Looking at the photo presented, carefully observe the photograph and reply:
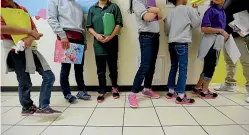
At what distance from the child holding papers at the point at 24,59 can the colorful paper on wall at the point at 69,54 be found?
286 millimetres

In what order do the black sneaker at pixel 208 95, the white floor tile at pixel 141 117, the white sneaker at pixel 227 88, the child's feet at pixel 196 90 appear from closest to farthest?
the white floor tile at pixel 141 117, the black sneaker at pixel 208 95, the child's feet at pixel 196 90, the white sneaker at pixel 227 88

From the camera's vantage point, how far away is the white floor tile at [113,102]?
202 cm

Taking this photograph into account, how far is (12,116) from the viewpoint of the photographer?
1787 millimetres

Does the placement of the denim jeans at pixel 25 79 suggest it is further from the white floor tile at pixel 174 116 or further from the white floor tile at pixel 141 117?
the white floor tile at pixel 174 116

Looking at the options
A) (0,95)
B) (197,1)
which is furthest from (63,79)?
(197,1)

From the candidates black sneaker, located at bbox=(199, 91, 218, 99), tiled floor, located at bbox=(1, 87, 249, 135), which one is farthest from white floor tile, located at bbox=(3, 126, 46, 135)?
black sneaker, located at bbox=(199, 91, 218, 99)

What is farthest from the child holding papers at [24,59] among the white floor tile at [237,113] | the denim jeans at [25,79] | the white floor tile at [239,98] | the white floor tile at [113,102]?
the white floor tile at [239,98]

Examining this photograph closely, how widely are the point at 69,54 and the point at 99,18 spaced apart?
0.57 m

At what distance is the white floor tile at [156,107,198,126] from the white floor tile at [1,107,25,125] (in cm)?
141

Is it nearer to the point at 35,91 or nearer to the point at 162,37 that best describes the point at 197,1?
the point at 162,37

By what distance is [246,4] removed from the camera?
1979 millimetres

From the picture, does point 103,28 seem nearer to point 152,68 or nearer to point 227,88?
point 152,68

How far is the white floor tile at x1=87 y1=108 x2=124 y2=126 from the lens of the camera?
159cm

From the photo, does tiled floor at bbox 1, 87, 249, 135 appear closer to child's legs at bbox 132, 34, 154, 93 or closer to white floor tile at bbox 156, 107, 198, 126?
white floor tile at bbox 156, 107, 198, 126
